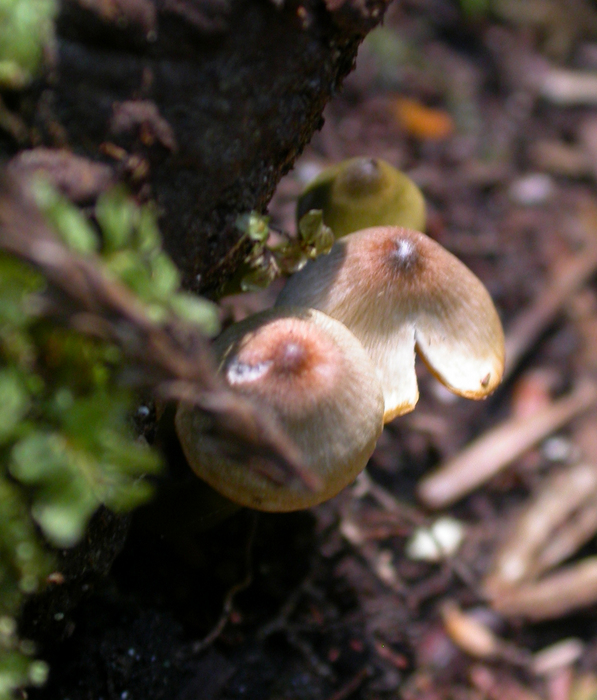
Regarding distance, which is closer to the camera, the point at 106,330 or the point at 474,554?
the point at 106,330

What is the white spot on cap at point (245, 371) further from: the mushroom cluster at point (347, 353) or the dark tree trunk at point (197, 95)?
the dark tree trunk at point (197, 95)

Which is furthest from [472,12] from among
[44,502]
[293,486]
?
[44,502]

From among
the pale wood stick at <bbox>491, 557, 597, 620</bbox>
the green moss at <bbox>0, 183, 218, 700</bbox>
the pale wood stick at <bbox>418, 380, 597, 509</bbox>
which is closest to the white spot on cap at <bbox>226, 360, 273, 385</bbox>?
the green moss at <bbox>0, 183, 218, 700</bbox>

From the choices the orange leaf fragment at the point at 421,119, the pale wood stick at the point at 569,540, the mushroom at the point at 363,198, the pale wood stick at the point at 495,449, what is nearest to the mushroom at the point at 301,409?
the mushroom at the point at 363,198

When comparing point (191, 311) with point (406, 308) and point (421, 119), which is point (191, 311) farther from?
point (421, 119)

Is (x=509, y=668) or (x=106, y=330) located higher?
(x=106, y=330)

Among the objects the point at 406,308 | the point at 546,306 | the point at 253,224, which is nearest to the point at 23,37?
the point at 253,224

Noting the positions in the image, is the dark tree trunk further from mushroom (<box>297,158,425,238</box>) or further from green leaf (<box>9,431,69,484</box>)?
green leaf (<box>9,431,69,484</box>)

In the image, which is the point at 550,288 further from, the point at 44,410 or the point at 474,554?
the point at 44,410
